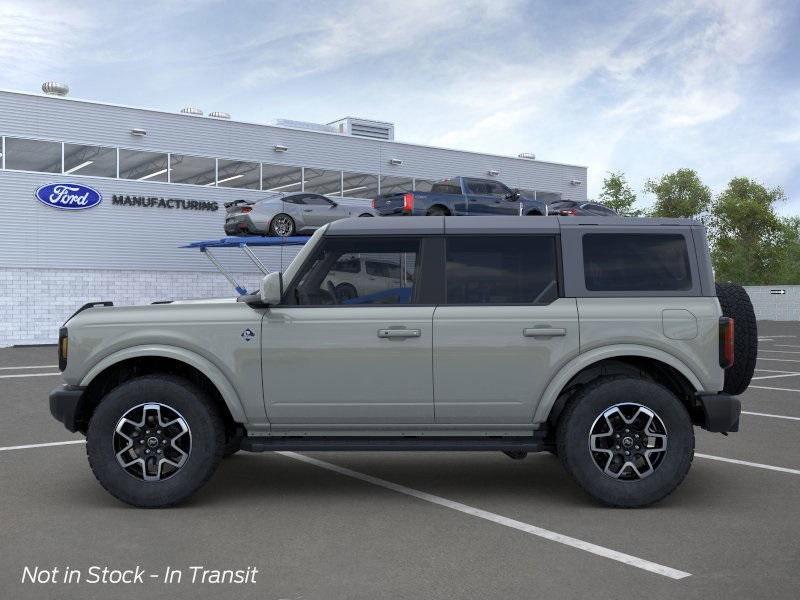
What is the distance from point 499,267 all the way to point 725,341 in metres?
1.62

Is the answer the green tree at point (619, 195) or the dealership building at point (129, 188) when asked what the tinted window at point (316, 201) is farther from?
the green tree at point (619, 195)

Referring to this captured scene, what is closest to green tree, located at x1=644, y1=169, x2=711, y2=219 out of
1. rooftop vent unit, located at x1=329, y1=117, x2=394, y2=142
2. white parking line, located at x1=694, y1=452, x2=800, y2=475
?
rooftop vent unit, located at x1=329, y1=117, x2=394, y2=142

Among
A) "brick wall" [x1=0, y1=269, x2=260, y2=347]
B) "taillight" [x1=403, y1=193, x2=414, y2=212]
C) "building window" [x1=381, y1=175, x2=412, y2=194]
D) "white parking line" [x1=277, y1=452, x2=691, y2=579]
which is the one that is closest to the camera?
"white parking line" [x1=277, y1=452, x2=691, y2=579]

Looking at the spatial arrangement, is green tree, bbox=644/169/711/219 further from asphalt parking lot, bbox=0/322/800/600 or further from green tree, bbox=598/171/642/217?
asphalt parking lot, bbox=0/322/800/600

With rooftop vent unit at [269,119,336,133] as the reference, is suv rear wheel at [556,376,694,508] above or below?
below

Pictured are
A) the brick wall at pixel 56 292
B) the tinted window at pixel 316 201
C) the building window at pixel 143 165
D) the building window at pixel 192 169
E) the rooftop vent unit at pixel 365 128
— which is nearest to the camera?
the tinted window at pixel 316 201

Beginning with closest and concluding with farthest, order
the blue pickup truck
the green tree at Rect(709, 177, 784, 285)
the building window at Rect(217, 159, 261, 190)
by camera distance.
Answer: the blue pickup truck
the building window at Rect(217, 159, 261, 190)
the green tree at Rect(709, 177, 784, 285)

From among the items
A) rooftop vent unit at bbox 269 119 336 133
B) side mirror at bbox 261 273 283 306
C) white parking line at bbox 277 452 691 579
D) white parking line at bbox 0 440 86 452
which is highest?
rooftop vent unit at bbox 269 119 336 133

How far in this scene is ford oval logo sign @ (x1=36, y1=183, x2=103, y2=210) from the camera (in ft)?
97.6

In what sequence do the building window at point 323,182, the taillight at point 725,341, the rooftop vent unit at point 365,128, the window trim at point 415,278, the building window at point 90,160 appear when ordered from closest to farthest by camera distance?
the taillight at point 725,341 → the window trim at point 415,278 → the building window at point 90,160 → the building window at point 323,182 → the rooftop vent unit at point 365,128

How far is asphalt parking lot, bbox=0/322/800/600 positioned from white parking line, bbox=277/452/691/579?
0.04ft

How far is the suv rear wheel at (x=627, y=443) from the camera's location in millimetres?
5934

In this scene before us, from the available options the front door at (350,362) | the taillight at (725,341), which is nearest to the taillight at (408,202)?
the front door at (350,362)

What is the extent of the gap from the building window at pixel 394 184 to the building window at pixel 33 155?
13197 mm
